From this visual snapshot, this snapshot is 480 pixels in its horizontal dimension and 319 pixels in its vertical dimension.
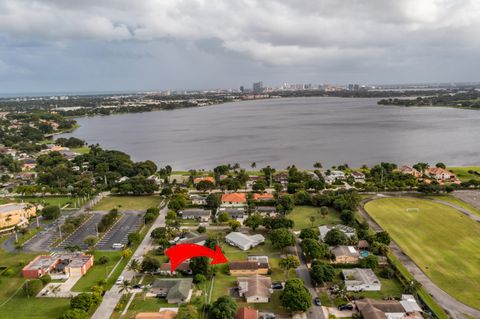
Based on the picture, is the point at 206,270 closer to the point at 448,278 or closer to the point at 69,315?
the point at 69,315

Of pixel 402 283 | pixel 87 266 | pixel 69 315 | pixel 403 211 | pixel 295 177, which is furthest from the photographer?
pixel 295 177

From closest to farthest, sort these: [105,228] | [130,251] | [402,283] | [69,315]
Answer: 1. [69,315]
2. [402,283]
3. [130,251]
4. [105,228]

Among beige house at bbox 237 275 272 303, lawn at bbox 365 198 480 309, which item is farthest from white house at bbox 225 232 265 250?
lawn at bbox 365 198 480 309

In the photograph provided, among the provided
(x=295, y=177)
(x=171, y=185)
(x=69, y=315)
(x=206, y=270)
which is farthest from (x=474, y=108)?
(x=69, y=315)

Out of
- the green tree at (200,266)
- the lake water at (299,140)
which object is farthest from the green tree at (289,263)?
the lake water at (299,140)

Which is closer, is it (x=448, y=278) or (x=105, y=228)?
(x=448, y=278)

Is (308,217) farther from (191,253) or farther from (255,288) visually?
(191,253)
